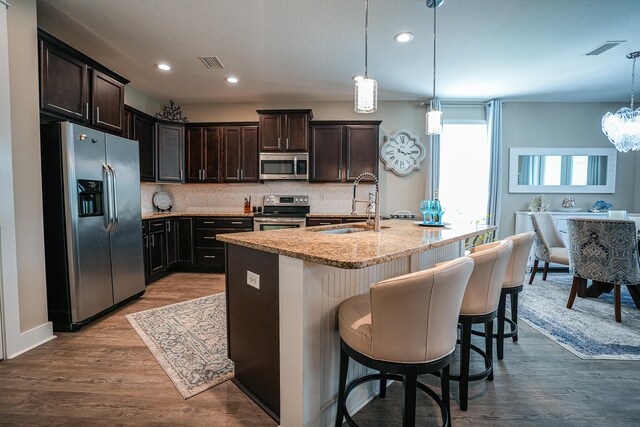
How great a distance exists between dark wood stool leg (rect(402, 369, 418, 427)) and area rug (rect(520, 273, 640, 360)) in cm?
199

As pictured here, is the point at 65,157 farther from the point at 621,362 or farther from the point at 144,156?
the point at 621,362

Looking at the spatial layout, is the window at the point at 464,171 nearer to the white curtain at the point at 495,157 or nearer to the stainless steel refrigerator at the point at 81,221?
the white curtain at the point at 495,157

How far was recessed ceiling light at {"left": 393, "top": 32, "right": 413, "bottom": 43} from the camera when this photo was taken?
2.82 metres

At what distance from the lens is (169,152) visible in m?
4.56

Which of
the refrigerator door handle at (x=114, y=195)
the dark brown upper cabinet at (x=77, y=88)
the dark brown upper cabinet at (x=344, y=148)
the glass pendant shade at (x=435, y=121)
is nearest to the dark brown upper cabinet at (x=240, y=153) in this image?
the dark brown upper cabinet at (x=344, y=148)

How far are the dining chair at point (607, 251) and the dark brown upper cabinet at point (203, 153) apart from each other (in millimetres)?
4820

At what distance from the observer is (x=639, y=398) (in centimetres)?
173

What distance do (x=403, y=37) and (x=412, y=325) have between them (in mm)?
2883

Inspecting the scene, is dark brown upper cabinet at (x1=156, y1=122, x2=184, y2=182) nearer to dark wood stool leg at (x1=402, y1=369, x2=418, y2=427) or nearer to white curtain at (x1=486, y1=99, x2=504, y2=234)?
dark wood stool leg at (x1=402, y1=369, x2=418, y2=427)

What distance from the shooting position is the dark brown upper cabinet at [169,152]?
4438mm

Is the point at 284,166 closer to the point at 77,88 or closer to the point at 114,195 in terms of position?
the point at 114,195

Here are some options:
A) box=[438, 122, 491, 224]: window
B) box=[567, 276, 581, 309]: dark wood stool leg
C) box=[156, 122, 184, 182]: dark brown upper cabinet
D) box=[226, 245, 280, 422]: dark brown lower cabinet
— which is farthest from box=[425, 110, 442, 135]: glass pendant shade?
box=[156, 122, 184, 182]: dark brown upper cabinet

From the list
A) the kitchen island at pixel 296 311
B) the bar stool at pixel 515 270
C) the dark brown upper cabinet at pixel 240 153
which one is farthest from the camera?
the dark brown upper cabinet at pixel 240 153

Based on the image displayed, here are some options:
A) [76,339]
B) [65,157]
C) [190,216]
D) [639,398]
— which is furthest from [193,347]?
[639,398]
